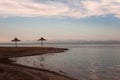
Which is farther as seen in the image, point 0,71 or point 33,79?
point 0,71

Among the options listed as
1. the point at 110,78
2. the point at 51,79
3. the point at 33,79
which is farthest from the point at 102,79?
the point at 33,79

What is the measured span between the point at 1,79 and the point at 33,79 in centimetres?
256

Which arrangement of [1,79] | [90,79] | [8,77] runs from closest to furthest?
[1,79]
[8,77]
[90,79]

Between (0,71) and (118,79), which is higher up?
(0,71)

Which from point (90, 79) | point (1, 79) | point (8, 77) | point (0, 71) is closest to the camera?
point (1, 79)

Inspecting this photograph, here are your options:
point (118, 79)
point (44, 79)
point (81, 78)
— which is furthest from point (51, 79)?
point (118, 79)

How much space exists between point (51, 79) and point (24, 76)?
288 centimetres

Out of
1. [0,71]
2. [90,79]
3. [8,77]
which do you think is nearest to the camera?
[8,77]

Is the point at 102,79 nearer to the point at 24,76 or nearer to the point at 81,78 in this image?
the point at 81,78

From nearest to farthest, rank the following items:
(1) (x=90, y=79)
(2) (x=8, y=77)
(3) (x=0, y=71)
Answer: (2) (x=8, y=77), (3) (x=0, y=71), (1) (x=90, y=79)

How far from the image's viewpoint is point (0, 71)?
676 inches

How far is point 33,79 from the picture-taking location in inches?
628

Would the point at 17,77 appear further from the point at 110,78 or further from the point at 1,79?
the point at 110,78

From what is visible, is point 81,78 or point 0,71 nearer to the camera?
point 0,71
